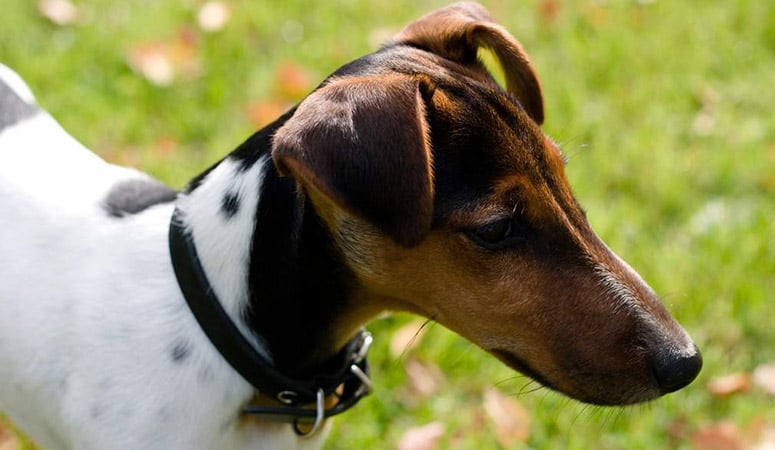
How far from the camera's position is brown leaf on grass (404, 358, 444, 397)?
4.06 meters

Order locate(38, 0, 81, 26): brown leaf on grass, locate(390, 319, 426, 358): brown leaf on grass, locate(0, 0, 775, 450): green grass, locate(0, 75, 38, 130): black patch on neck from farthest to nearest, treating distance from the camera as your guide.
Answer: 1. locate(38, 0, 81, 26): brown leaf on grass
2. locate(390, 319, 426, 358): brown leaf on grass
3. locate(0, 0, 775, 450): green grass
4. locate(0, 75, 38, 130): black patch on neck

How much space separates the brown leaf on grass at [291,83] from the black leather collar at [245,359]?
103 inches

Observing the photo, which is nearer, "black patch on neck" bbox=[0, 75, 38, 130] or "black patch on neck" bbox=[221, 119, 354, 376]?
"black patch on neck" bbox=[221, 119, 354, 376]

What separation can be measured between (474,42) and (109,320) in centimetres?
128

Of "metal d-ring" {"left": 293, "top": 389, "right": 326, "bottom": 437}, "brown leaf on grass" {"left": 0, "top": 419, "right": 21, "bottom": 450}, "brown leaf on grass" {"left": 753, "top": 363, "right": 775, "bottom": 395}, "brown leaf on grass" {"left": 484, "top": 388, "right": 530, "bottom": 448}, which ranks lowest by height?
"brown leaf on grass" {"left": 753, "top": 363, "right": 775, "bottom": 395}

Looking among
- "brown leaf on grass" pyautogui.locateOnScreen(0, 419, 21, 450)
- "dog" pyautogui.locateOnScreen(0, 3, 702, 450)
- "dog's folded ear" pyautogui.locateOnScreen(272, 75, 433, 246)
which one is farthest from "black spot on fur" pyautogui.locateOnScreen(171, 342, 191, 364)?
"brown leaf on grass" pyautogui.locateOnScreen(0, 419, 21, 450)

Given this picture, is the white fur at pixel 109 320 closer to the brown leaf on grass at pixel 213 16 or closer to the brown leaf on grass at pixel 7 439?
the brown leaf on grass at pixel 7 439

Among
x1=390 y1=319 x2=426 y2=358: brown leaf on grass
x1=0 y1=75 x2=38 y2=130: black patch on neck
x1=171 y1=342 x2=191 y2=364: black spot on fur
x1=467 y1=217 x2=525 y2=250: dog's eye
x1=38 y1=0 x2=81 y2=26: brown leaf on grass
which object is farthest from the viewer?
x1=38 y1=0 x2=81 y2=26: brown leaf on grass

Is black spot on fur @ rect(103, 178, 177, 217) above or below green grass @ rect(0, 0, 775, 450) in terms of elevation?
above

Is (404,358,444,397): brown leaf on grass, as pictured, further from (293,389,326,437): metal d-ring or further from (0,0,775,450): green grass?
(293,389,326,437): metal d-ring

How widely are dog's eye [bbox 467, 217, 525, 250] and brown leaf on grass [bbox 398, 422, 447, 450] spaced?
145 cm

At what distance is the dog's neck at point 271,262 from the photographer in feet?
8.70

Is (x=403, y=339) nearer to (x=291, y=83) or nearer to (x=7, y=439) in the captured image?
(x=7, y=439)

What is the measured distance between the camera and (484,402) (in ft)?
13.2
